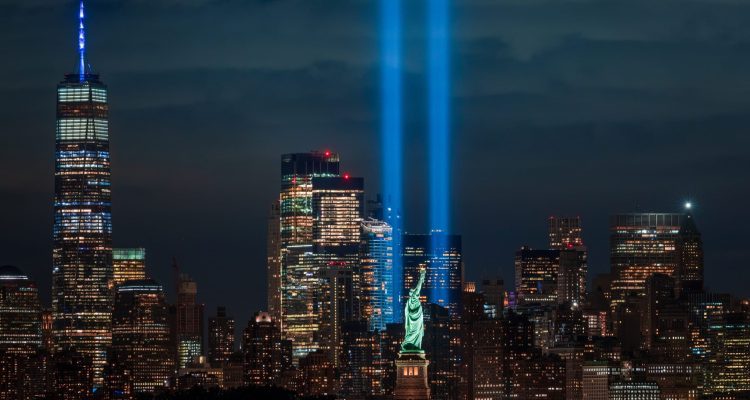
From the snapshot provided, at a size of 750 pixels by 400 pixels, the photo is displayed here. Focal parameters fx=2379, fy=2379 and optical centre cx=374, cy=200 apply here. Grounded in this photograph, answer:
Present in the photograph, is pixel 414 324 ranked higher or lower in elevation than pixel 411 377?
higher

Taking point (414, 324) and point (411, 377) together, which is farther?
point (411, 377)

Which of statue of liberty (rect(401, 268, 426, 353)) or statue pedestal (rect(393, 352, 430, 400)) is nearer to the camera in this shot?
statue of liberty (rect(401, 268, 426, 353))

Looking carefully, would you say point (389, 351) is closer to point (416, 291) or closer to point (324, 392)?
point (324, 392)

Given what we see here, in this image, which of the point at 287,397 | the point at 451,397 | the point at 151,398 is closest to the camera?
the point at 287,397

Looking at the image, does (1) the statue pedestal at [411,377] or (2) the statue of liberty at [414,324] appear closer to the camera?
(2) the statue of liberty at [414,324]

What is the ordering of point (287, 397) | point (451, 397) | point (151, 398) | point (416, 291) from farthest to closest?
point (451, 397), point (151, 398), point (287, 397), point (416, 291)

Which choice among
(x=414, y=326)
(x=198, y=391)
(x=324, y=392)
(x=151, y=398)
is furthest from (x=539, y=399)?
(x=414, y=326)

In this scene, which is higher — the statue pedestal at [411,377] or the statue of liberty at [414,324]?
the statue of liberty at [414,324]

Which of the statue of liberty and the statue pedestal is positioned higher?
the statue of liberty
